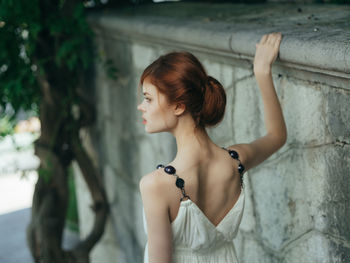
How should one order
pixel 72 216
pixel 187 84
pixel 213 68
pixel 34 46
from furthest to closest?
1. pixel 72 216
2. pixel 34 46
3. pixel 213 68
4. pixel 187 84

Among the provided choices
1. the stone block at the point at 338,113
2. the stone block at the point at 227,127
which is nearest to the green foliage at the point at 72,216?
the stone block at the point at 227,127

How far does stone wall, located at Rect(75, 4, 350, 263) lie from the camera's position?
160cm

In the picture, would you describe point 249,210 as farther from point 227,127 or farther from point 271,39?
point 271,39

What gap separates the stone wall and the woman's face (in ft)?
1.46

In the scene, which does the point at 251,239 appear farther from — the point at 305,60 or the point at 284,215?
the point at 305,60

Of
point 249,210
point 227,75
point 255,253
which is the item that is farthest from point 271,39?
point 255,253

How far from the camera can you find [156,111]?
60.3 inches

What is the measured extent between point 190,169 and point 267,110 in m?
Result: 0.42

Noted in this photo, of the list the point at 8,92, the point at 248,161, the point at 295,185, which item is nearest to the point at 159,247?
the point at 248,161

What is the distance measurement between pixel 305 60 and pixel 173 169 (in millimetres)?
525

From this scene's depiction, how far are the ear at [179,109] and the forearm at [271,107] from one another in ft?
1.21

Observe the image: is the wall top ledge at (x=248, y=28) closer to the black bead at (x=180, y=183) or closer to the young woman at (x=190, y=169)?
the young woman at (x=190, y=169)

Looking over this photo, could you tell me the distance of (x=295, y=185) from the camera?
1.84 m

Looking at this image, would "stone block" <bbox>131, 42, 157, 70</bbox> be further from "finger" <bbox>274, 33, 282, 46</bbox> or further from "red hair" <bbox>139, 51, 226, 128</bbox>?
"red hair" <bbox>139, 51, 226, 128</bbox>
